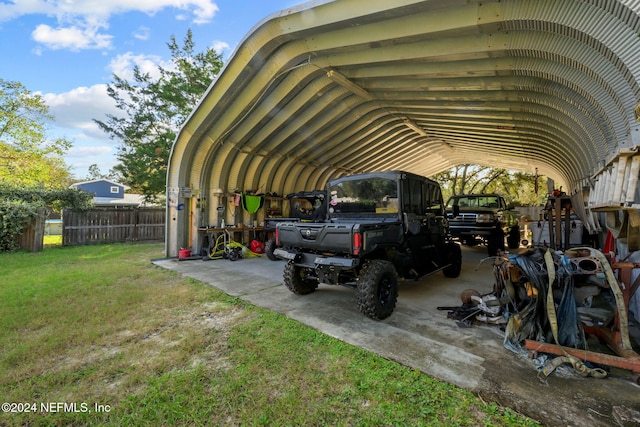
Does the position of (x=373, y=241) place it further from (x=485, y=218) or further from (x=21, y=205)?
(x=21, y=205)

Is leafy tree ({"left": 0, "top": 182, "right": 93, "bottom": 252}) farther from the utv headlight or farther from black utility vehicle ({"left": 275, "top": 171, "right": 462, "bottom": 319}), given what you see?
the utv headlight

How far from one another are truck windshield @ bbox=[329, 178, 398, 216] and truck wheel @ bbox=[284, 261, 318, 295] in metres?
1.30

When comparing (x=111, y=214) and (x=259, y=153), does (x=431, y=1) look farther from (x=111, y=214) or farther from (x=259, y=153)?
(x=111, y=214)

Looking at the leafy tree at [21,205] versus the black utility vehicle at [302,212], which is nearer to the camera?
the black utility vehicle at [302,212]

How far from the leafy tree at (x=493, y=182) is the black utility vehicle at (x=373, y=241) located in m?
17.2

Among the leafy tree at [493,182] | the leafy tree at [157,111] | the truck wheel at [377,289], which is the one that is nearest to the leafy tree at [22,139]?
the leafy tree at [157,111]

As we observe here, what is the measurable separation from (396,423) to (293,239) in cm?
269

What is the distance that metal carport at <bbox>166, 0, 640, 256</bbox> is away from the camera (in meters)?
3.19

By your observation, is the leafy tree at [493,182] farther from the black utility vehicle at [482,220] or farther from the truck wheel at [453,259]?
the truck wheel at [453,259]

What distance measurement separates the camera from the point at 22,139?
14.1 meters

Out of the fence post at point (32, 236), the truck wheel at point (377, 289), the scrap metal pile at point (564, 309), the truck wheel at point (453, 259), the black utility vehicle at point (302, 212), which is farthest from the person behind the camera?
the fence post at point (32, 236)

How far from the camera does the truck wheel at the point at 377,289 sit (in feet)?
11.3

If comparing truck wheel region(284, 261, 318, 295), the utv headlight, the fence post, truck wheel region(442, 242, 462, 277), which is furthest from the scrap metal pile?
the fence post

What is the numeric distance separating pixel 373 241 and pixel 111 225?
11257 millimetres
